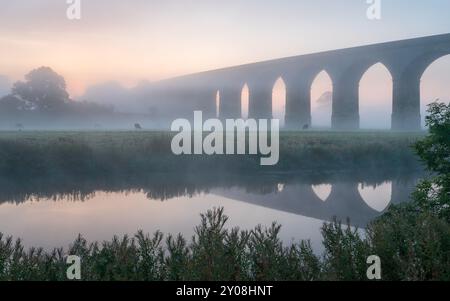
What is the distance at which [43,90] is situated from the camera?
4712 centimetres

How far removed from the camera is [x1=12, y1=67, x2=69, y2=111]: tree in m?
46.2

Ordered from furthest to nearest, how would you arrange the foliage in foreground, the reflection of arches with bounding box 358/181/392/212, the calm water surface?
the reflection of arches with bounding box 358/181/392/212
the calm water surface
the foliage in foreground

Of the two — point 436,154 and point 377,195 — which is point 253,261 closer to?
point 436,154

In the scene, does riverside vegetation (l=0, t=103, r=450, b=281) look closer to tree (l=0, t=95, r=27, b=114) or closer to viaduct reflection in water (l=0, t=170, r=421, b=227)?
viaduct reflection in water (l=0, t=170, r=421, b=227)

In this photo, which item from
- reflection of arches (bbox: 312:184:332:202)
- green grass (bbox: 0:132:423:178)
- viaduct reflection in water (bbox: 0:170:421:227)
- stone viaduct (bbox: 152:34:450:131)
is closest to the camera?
viaduct reflection in water (bbox: 0:170:421:227)

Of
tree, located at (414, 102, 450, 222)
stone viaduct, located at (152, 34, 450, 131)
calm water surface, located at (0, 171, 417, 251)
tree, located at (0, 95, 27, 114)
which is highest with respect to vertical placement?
stone viaduct, located at (152, 34, 450, 131)

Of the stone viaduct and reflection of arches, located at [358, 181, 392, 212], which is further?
the stone viaduct

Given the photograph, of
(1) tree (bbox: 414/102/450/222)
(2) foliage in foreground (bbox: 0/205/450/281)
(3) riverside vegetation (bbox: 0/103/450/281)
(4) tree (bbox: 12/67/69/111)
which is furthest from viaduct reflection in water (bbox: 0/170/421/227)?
(4) tree (bbox: 12/67/69/111)

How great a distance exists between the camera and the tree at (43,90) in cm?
4619

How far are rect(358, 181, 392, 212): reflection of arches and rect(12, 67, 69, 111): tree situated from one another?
34.1 metres

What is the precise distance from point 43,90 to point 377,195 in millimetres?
37319

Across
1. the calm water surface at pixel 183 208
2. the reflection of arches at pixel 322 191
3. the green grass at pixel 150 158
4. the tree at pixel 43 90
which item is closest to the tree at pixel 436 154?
the calm water surface at pixel 183 208

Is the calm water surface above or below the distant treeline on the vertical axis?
below
